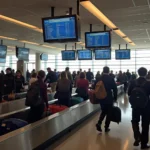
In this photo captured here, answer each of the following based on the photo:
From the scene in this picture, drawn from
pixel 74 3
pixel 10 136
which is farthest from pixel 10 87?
pixel 10 136

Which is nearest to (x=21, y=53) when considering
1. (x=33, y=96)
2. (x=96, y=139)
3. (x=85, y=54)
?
(x=85, y=54)

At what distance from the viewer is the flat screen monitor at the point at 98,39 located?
8484 millimetres

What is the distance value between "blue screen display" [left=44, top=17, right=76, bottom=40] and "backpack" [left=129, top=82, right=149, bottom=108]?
2482 millimetres

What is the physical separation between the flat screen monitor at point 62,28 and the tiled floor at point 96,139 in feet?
8.61

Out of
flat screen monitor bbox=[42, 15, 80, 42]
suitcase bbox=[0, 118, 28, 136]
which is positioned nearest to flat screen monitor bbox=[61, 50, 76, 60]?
flat screen monitor bbox=[42, 15, 80, 42]

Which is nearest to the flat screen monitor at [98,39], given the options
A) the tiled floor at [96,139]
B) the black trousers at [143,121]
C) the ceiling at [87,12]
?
the ceiling at [87,12]

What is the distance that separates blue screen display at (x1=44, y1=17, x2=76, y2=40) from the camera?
6232mm

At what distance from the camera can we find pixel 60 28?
21.1ft

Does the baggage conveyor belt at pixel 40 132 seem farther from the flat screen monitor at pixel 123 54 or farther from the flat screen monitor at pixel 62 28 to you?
the flat screen monitor at pixel 123 54

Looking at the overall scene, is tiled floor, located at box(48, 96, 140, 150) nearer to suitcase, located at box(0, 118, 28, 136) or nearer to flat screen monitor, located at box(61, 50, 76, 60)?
suitcase, located at box(0, 118, 28, 136)

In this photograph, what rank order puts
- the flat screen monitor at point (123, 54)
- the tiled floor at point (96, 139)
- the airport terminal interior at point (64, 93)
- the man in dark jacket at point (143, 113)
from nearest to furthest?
1. the man in dark jacket at point (143, 113)
2. the airport terminal interior at point (64, 93)
3. the tiled floor at point (96, 139)
4. the flat screen monitor at point (123, 54)

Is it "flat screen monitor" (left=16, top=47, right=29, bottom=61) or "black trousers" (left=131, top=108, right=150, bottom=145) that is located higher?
"flat screen monitor" (left=16, top=47, right=29, bottom=61)

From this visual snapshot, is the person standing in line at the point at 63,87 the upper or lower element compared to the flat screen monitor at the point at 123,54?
lower

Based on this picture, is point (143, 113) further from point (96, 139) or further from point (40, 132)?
point (40, 132)
